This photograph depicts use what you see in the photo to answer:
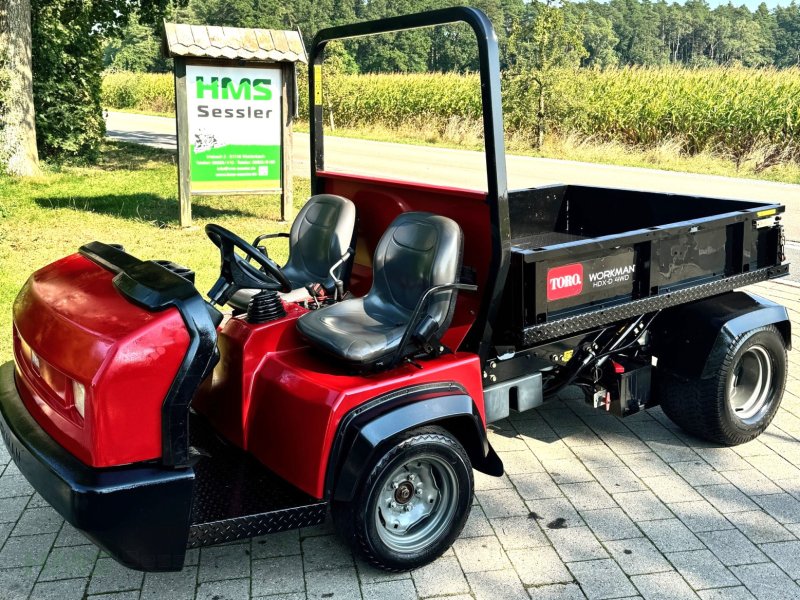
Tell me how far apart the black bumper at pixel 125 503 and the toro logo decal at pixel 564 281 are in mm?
1684

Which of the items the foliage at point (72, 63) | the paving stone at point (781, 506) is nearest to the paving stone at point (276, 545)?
the paving stone at point (781, 506)

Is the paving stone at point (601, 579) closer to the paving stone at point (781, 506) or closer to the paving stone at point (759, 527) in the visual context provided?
the paving stone at point (759, 527)

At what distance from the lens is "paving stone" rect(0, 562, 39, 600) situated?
3027mm

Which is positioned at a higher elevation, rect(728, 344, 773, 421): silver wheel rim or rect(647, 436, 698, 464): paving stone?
rect(728, 344, 773, 421): silver wheel rim

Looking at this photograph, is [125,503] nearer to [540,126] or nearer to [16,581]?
[16,581]

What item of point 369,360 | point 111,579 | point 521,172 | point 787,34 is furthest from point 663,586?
point 787,34

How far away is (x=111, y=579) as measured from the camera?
3.13 metres

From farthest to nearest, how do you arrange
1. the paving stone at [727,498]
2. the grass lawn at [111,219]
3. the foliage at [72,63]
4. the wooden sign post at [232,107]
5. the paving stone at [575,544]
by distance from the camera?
the foliage at [72,63] → the wooden sign post at [232,107] → the grass lawn at [111,219] → the paving stone at [727,498] → the paving stone at [575,544]

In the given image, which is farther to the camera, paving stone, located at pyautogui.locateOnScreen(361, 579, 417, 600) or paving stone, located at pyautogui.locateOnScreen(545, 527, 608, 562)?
paving stone, located at pyautogui.locateOnScreen(545, 527, 608, 562)

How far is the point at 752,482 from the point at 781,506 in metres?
0.24

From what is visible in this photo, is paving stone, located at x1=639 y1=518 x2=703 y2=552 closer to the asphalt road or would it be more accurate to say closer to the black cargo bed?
the black cargo bed

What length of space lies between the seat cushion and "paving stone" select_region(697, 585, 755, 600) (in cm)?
150

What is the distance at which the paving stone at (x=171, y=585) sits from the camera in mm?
3033

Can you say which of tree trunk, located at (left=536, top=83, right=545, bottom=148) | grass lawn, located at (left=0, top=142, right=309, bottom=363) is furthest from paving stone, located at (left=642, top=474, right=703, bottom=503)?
tree trunk, located at (left=536, top=83, right=545, bottom=148)
